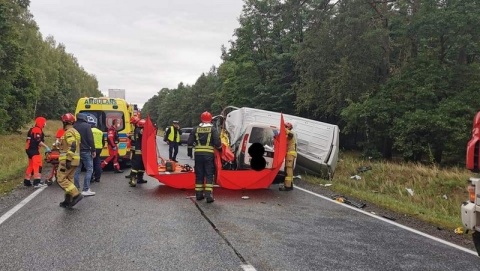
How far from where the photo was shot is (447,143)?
2200 cm

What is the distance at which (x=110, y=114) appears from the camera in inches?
572

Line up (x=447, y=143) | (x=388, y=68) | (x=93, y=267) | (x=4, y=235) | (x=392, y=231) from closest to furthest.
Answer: (x=93, y=267) < (x=4, y=235) < (x=392, y=231) < (x=447, y=143) < (x=388, y=68)

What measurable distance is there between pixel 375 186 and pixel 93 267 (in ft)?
38.4

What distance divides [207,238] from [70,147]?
12.2ft

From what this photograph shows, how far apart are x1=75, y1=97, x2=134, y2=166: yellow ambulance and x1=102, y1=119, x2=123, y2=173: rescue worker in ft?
0.82

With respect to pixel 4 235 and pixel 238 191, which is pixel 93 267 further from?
pixel 238 191

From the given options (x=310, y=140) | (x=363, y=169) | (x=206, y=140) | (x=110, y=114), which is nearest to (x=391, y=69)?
(x=363, y=169)

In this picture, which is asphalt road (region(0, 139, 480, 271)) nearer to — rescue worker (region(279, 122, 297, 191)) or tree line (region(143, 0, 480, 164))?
rescue worker (region(279, 122, 297, 191))

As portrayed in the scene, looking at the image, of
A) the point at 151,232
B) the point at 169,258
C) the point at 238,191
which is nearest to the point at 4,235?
the point at 151,232

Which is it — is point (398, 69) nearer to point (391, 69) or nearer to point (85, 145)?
point (391, 69)

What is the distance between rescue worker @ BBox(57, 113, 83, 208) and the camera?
7801 mm

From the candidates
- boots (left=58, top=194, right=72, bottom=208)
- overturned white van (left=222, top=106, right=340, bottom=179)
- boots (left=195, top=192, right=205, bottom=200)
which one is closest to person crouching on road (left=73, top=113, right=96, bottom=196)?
boots (left=58, top=194, right=72, bottom=208)

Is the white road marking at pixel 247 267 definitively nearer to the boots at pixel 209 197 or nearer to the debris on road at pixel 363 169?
the boots at pixel 209 197

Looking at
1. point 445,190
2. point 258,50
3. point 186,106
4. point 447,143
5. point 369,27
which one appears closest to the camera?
point 445,190
